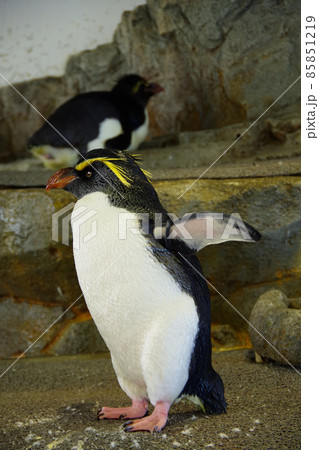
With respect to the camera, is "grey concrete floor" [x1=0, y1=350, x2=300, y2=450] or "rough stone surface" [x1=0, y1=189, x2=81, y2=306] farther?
"rough stone surface" [x1=0, y1=189, x2=81, y2=306]

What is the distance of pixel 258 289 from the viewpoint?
7.21 feet

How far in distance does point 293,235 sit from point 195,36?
1.07 meters

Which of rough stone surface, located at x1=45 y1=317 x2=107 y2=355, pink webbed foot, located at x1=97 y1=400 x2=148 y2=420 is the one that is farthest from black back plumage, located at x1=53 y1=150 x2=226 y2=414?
rough stone surface, located at x1=45 y1=317 x2=107 y2=355

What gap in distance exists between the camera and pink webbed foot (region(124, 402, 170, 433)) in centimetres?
117

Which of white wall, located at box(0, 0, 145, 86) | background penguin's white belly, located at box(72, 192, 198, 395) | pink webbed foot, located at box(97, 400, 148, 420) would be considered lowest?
pink webbed foot, located at box(97, 400, 148, 420)

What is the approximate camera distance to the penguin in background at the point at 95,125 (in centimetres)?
238

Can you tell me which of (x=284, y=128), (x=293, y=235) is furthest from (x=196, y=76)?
(x=293, y=235)

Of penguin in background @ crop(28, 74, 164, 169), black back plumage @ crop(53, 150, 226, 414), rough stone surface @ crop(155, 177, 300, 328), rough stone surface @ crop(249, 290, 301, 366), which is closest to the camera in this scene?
black back plumage @ crop(53, 150, 226, 414)

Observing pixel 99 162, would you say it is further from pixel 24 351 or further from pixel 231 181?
pixel 24 351

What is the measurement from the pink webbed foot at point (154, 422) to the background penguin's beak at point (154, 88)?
5.73ft

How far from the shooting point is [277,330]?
1.78 metres

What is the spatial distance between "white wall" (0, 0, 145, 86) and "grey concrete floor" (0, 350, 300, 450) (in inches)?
45.3

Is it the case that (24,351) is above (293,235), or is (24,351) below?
below

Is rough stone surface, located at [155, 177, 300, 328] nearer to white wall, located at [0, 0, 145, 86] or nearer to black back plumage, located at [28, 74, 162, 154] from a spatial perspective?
black back plumage, located at [28, 74, 162, 154]
